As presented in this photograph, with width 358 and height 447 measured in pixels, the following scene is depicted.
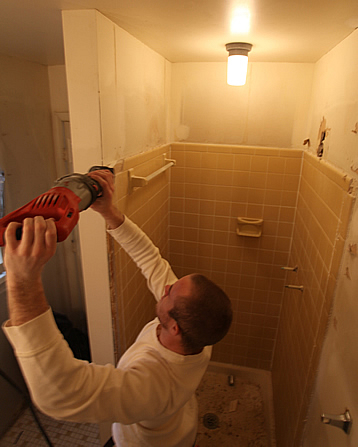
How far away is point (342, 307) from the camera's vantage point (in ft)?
3.09

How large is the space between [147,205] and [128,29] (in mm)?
796

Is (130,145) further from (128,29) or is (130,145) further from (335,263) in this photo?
(335,263)

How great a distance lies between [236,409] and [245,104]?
1.97 meters

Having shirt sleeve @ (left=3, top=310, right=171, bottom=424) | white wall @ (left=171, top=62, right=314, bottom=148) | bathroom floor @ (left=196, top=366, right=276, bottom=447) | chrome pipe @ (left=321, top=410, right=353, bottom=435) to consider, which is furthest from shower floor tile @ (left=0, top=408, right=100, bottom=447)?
white wall @ (left=171, top=62, right=314, bottom=148)

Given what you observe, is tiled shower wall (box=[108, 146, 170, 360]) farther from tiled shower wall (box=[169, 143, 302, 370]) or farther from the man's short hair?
the man's short hair

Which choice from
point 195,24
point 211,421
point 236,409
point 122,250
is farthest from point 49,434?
point 195,24

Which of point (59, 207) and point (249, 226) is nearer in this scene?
point (59, 207)

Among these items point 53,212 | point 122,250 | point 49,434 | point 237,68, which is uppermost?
point 237,68

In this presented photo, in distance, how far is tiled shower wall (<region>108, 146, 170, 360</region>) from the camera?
4.25 feet

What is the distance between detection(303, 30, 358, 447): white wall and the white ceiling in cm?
15

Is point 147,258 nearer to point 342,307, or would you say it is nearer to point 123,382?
point 123,382

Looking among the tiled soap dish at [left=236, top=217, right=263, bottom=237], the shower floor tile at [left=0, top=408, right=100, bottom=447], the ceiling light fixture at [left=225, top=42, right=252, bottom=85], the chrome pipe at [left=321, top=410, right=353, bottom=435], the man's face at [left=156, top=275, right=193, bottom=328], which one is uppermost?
the ceiling light fixture at [left=225, top=42, right=252, bottom=85]

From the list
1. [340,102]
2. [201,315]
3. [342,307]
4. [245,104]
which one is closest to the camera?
[201,315]

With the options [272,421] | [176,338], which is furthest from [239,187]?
[272,421]
